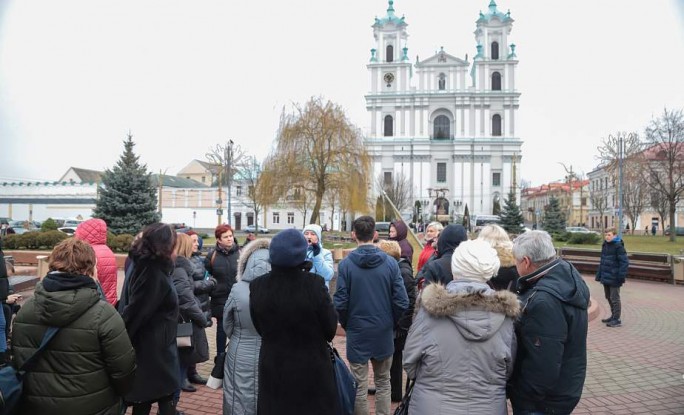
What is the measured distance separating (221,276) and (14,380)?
129 inches

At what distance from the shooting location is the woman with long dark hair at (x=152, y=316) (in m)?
3.54

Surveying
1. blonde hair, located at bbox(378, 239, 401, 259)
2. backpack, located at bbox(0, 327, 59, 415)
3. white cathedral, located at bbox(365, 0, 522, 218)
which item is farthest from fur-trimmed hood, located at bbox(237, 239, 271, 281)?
white cathedral, located at bbox(365, 0, 522, 218)

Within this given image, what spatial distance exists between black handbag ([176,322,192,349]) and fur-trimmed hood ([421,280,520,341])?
8.13 ft

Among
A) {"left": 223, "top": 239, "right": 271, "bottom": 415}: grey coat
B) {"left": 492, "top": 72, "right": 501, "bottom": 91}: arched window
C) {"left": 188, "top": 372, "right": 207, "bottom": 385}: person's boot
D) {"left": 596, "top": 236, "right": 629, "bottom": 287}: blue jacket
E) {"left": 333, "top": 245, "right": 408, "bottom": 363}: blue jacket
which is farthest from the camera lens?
{"left": 492, "top": 72, "right": 501, "bottom": 91}: arched window

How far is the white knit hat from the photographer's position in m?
2.96

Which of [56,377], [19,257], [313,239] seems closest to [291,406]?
[56,377]

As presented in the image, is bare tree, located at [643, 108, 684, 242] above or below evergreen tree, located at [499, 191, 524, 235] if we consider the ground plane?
above

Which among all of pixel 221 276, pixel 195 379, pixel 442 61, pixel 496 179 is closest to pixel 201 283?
pixel 221 276

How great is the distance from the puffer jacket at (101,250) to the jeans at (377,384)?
291 cm

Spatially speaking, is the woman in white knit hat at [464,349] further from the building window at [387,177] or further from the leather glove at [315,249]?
the building window at [387,177]

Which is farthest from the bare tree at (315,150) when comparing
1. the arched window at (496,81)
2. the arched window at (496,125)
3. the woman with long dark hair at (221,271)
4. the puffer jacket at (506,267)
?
the arched window at (496,81)

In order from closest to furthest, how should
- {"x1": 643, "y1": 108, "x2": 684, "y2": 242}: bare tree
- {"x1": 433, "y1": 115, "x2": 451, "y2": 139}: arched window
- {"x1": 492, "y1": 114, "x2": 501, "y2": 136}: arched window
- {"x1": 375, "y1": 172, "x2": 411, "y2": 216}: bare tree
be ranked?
1. {"x1": 643, "y1": 108, "x2": 684, "y2": 242}: bare tree
2. {"x1": 375, "y1": 172, "x2": 411, "y2": 216}: bare tree
3. {"x1": 492, "y1": 114, "x2": 501, "y2": 136}: arched window
4. {"x1": 433, "y1": 115, "x2": 451, "y2": 139}: arched window

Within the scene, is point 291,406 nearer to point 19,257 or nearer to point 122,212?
point 19,257

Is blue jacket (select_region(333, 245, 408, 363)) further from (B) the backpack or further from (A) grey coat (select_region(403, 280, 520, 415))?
(B) the backpack
